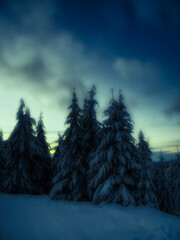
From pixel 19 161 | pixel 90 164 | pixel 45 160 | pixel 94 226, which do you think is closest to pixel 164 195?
pixel 90 164

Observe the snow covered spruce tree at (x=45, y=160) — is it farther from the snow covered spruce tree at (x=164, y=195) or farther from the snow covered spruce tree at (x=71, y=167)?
the snow covered spruce tree at (x=164, y=195)

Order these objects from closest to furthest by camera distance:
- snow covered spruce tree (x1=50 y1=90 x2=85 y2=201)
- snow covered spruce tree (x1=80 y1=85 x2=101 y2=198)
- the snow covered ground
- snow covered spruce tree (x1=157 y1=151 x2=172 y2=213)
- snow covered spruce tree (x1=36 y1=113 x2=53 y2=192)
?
the snow covered ground
snow covered spruce tree (x1=50 y1=90 x2=85 y2=201)
snow covered spruce tree (x1=80 y1=85 x2=101 y2=198)
snow covered spruce tree (x1=157 y1=151 x2=172 y2=213)
snow covered spruce tree (x1=36 y1=113 x2=53 y2=192)

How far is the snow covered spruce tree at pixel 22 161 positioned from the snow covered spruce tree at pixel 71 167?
4588mm

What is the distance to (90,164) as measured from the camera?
1095 centimetres

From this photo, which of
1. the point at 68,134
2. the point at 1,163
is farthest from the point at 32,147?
the point at 1,163

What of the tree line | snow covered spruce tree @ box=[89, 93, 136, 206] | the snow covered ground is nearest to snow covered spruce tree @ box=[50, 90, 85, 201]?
the tree line

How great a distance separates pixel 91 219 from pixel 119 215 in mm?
1635

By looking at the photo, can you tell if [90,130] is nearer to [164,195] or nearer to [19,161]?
[19,161]

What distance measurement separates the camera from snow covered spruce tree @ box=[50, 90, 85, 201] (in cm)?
1191

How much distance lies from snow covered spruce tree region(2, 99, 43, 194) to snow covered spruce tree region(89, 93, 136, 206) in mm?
8726

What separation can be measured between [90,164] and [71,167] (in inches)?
102

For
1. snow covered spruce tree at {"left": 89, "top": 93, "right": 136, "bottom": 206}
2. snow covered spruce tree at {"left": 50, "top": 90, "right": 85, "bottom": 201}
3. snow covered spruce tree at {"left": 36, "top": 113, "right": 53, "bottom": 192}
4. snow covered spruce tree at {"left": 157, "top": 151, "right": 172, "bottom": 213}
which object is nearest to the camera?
snow covered spruce tree at {"left": 89, "top": 93, "right": 136, "bottom": 206}

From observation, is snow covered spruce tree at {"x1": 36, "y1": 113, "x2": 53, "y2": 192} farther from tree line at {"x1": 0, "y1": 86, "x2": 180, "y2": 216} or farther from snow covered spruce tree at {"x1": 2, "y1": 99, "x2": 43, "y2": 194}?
snow covered spruce tree at {"x1": 2, "y1": 99, "x2": 43, "y2": 194}

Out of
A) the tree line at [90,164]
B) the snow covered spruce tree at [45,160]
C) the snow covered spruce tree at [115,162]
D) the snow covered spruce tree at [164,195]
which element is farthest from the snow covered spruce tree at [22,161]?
the snow covered spruce tree at [164,195]
